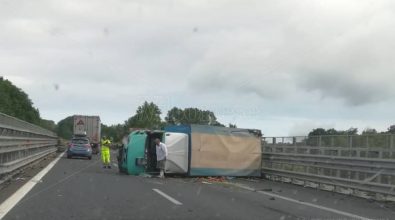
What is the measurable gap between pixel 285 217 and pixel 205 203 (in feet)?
7.78

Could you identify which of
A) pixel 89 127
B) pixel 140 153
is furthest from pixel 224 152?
pixel 89 127

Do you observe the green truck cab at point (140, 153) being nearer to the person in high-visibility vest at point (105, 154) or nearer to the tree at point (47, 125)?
the person in high-visibility vest at point (105, 154)

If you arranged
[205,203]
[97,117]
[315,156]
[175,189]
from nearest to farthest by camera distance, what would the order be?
1. [205,203]
2. [175,189]
3. [315,156]
4. [97,117]

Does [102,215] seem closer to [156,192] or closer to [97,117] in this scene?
[156,192]

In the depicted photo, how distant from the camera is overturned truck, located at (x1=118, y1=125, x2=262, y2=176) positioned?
22.4 meters

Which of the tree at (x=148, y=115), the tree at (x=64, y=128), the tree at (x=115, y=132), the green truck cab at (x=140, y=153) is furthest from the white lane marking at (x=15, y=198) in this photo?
the tree at (x=64, y=128)

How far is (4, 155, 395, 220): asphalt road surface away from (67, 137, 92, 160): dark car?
22.5 m

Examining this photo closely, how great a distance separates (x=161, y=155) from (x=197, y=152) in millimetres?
1505

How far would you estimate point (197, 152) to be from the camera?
2253 centimetres

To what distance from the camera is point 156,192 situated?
1512 centimetres

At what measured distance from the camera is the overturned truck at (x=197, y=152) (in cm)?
2242

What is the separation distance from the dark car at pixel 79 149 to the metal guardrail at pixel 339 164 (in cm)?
1927

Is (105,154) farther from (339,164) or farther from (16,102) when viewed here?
(16,102)

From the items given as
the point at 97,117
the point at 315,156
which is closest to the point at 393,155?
the point at 315,156
